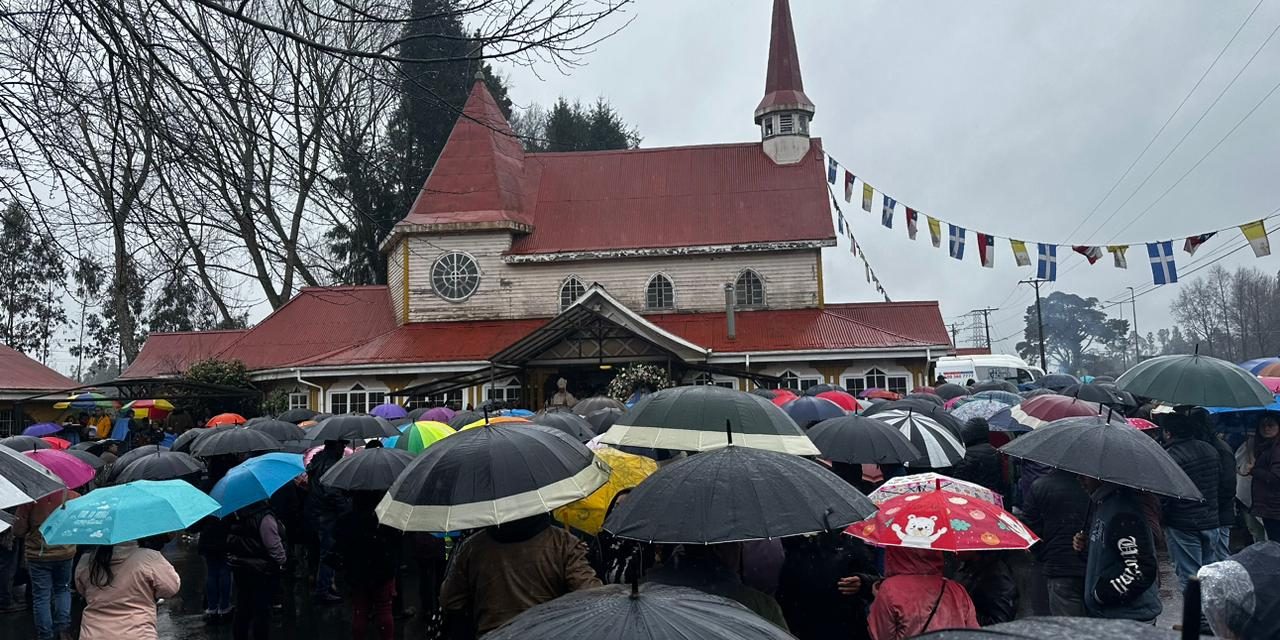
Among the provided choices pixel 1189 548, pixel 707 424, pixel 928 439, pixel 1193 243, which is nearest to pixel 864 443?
pixel 928 439

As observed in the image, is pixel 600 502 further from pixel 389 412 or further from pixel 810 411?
pixel 389 412

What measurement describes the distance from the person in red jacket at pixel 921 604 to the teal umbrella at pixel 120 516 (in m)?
4.31

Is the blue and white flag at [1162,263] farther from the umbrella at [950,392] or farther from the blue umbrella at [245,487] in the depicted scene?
the blue umbrella at [245,487]

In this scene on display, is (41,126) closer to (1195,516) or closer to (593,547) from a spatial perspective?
(593,547)

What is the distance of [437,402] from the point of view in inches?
1038

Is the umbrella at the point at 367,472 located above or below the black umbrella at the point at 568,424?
below

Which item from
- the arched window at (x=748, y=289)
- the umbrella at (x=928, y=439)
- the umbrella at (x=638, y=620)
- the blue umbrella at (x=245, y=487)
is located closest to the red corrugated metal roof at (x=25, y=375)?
the arched window at (x=748, y=289)

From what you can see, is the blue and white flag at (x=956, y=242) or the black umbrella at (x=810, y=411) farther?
the blue and white flag at (x=956, y=242)

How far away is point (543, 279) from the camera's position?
2892 cm

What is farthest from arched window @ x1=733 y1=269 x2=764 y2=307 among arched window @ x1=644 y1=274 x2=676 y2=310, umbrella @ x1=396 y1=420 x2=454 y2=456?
umbrella @ x1=396 y1=420 x2=454 y2=456

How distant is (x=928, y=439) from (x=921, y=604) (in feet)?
12.0

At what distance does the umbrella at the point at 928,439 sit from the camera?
7219mm

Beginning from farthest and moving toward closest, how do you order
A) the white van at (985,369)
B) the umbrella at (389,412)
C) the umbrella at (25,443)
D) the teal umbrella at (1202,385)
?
1. the white van at (985,369)
2. the umbrella at (389,412)
3. the umbrella at (25,443)
4. the teal umbrella at (1202,385)

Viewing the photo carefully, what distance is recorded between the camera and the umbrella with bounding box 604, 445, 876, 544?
3.83 meters
